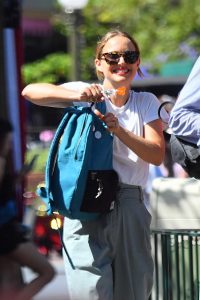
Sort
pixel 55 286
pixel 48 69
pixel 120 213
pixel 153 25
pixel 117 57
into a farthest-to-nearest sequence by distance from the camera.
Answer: pixel 48 69 < pixel 153 25 < pixel 55 286 < pixel 117 57 < pixel 120 213

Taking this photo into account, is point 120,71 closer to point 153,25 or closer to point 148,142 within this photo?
point 148,142

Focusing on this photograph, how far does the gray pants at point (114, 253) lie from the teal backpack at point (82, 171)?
94 millimetres

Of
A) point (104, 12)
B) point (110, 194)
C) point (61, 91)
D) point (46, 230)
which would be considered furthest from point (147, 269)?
point (104, 12)

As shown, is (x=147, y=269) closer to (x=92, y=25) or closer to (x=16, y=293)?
(x=16, y=293)

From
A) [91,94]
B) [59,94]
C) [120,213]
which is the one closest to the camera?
[91,94]

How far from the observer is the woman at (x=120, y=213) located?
433 centimetres

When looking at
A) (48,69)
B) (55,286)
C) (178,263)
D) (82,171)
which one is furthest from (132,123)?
(48,69)

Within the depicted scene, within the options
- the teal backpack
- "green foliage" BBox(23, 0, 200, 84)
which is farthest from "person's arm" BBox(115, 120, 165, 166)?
"green foliage" BBox(23, 0, 200, 84)

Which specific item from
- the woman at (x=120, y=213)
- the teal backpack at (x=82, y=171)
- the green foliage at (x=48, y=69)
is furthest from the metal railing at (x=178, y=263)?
the green foliage at (x=48, y=69)

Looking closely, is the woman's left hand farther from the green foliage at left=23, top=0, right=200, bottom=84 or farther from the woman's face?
the green foliage at left=23, top=0, right=200, bottom=84

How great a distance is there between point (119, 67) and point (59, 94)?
1.33ft

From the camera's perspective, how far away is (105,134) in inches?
171

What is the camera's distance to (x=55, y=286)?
27.1ft

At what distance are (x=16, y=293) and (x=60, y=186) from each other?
727 mm
